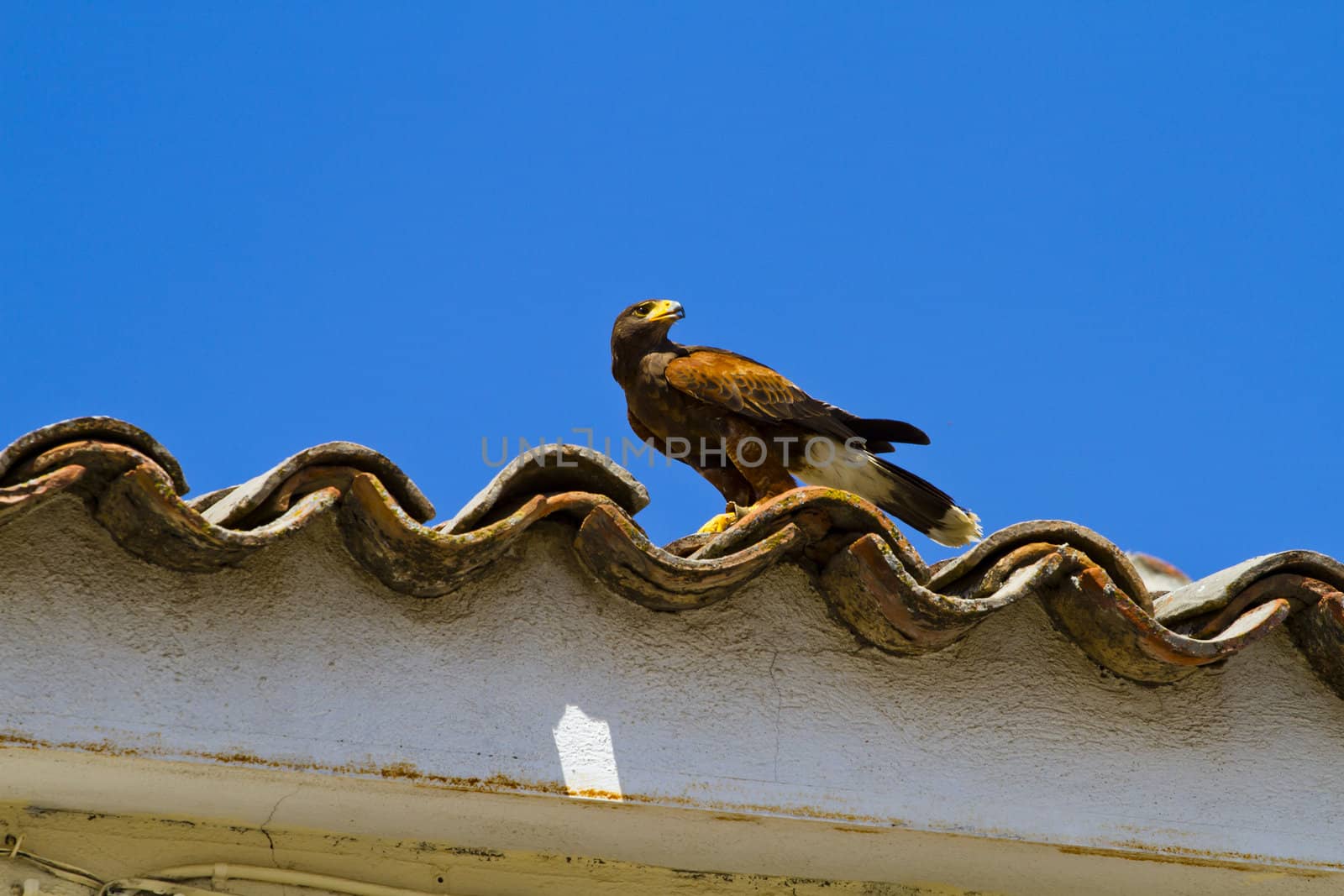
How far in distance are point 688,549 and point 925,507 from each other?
6.51 ft

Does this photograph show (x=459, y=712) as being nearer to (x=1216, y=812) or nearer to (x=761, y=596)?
(x=761, y=596)

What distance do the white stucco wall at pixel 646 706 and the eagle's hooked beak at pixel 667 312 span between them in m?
1.90

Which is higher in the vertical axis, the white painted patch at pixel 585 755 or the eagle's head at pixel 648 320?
the eagle's head at pixel 648 320

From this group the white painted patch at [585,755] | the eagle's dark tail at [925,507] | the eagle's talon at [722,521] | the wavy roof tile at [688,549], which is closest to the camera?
the wavy roof tile at [688,549]

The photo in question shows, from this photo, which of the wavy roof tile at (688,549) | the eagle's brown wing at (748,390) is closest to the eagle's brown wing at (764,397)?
the eagle's brown wing at (748,390)

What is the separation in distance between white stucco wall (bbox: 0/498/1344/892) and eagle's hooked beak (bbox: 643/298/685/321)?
1900mm

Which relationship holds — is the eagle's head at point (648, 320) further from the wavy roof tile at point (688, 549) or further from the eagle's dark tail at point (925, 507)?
the wavy roof tile at point (688, 549)

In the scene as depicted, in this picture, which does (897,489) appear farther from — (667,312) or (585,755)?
(585,755)

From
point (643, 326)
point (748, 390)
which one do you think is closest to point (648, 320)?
point (643, 326)

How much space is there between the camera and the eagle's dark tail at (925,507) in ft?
16.4

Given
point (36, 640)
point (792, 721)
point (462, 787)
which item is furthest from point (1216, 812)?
point (36, 640)

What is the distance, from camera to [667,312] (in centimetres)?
504

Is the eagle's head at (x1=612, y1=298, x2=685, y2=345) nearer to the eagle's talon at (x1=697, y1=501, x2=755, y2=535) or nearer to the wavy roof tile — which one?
the eagle's talon at (x1=697, y1=501, x2=755, y2=535)

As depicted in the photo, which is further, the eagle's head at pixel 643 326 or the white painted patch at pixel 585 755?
the eagle's head at pixel 643 326
